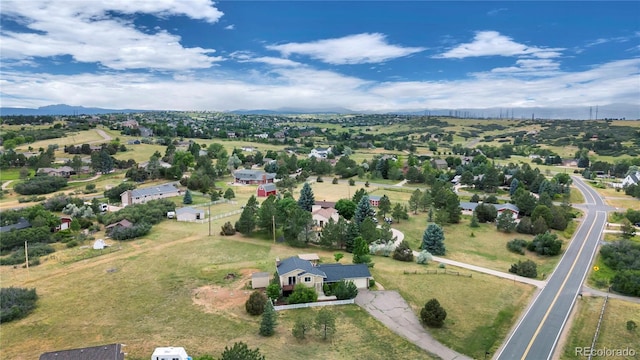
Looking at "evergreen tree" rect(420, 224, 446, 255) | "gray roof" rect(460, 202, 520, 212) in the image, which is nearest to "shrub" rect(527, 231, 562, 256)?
"evergreen tree" rect(420, 224, 446, 255)

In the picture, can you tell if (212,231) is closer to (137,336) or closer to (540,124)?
(137,336)

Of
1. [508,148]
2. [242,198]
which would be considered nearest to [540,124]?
[508,148]

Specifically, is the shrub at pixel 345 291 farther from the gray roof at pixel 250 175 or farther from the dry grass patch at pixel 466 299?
the gray roof at pixel 250 175

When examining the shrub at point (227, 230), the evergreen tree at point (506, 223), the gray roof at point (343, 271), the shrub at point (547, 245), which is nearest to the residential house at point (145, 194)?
the shrub at point (227, 230)

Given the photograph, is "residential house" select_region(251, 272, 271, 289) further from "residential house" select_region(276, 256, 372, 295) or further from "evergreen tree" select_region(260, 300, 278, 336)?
"evergreen tree" select_region(260, 300, 278, 336)

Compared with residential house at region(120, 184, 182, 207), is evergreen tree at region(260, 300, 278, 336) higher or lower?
lower

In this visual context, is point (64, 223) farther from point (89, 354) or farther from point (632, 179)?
point (632, 179)
